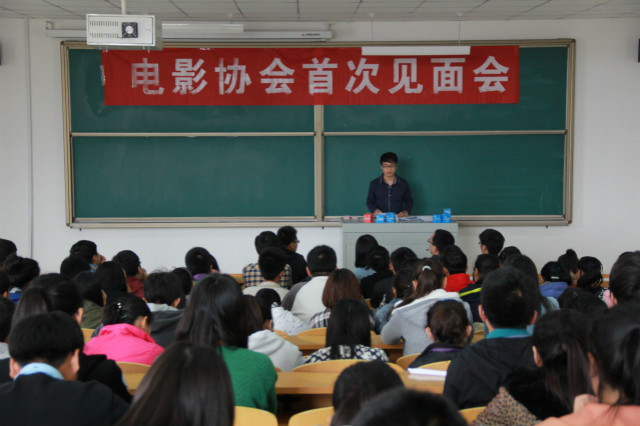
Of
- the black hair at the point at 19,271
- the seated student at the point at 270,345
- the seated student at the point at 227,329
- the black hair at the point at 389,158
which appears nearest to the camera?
the seated student at the point at 227,329

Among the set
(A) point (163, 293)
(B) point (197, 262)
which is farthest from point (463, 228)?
(A) point (163, 293)

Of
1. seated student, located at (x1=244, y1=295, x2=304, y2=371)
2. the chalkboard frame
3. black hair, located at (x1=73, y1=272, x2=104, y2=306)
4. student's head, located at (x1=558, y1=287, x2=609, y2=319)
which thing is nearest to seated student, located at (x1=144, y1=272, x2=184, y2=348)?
black hair, located at (x1=73, y1=272, x2=104, y2=306)

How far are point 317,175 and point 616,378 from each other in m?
5.50

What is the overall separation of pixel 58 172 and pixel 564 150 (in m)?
5.32

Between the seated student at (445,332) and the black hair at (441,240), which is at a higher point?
the black hair at (441,240)

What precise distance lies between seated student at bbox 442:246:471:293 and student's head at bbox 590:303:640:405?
8.70 feet

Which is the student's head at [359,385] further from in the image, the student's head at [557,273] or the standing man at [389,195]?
the standing man at [389,195]

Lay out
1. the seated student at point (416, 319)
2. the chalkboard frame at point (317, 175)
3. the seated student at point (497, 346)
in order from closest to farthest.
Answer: the seated student at point (497, 346)
the seated student at point (416, 319)
the chalkboard frame at point (317, 175)

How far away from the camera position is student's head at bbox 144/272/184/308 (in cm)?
332

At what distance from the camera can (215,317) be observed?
2.24 metres

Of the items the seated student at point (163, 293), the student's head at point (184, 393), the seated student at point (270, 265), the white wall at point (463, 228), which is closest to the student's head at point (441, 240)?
the seated student at point (270, 265)

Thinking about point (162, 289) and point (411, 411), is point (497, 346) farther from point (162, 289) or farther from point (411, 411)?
point (162, 289)

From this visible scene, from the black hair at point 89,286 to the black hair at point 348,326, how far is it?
135 cm

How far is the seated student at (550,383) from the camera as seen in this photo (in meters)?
1.73
